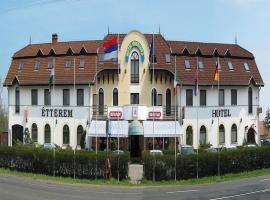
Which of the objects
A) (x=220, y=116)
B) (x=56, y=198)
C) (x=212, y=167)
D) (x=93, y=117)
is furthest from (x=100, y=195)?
(x=220, y=116)

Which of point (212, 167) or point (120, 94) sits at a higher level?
point (120, 94)

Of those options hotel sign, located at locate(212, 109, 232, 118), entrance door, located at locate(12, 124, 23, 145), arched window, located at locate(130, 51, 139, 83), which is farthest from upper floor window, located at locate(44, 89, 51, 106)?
hotel sign, located at locate(212, 109, 232, 118)

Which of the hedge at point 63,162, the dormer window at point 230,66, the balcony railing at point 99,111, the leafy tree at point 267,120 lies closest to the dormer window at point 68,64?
the balcony railing at point 99,111

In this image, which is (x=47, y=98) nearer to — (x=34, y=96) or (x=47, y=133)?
(x=34, y=96)

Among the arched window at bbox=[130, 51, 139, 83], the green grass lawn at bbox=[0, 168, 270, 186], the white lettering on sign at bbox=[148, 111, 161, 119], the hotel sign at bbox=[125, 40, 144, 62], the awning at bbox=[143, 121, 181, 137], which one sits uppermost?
the hotel sign at bbox=[125, 40, 144, 62]

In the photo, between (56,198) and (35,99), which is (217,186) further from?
(35,99)

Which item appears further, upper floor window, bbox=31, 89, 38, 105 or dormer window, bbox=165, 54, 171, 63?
upper floor window, bbox=31, 89, 38, 105

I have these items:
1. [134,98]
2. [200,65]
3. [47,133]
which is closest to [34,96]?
[47,133]

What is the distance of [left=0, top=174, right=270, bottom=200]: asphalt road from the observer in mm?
26422

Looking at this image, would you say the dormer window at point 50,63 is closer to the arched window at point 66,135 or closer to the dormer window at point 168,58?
the arched window at point 66,135

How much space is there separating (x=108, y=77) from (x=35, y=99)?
906 cm

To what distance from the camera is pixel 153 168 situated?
34.8 meters

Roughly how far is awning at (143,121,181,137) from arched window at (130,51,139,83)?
509 centimetres

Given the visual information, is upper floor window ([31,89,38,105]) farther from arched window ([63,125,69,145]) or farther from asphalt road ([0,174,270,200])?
asphalt road ([0,174,270,200])
